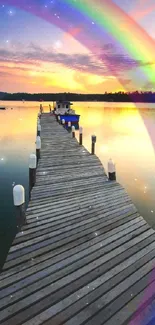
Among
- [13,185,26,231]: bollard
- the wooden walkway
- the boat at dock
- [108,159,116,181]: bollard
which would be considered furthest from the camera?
the boat at dock

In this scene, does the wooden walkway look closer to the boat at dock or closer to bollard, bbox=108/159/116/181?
bollard, bbox=108/159/116/181

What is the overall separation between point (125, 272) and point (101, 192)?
5109mm

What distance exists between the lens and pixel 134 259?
19.6 feet

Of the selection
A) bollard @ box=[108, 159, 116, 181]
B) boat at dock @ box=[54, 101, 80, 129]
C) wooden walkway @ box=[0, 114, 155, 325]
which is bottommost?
wooden walkway @ box=[0, 114, 155, 325]

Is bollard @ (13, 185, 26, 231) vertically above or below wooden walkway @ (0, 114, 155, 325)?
above

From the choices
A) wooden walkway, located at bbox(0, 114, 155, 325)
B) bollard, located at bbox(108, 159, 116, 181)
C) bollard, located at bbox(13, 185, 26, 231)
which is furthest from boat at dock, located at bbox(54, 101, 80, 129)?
bollard, located at bbox(13, 185, 26, 231)

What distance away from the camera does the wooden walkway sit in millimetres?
4512

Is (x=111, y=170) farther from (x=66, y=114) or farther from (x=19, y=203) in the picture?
(x=66, y=114)

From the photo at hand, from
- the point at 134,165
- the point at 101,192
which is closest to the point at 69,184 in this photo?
the point at 101,192

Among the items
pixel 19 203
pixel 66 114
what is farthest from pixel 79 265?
pixel 66 114

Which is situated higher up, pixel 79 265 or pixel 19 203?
pixel 19 203

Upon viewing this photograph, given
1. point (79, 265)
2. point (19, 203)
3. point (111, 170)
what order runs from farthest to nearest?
point (111, 170), point (19, 203), point (79, 265)

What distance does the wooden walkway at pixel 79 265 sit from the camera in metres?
4.51

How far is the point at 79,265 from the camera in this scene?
5695 mm
